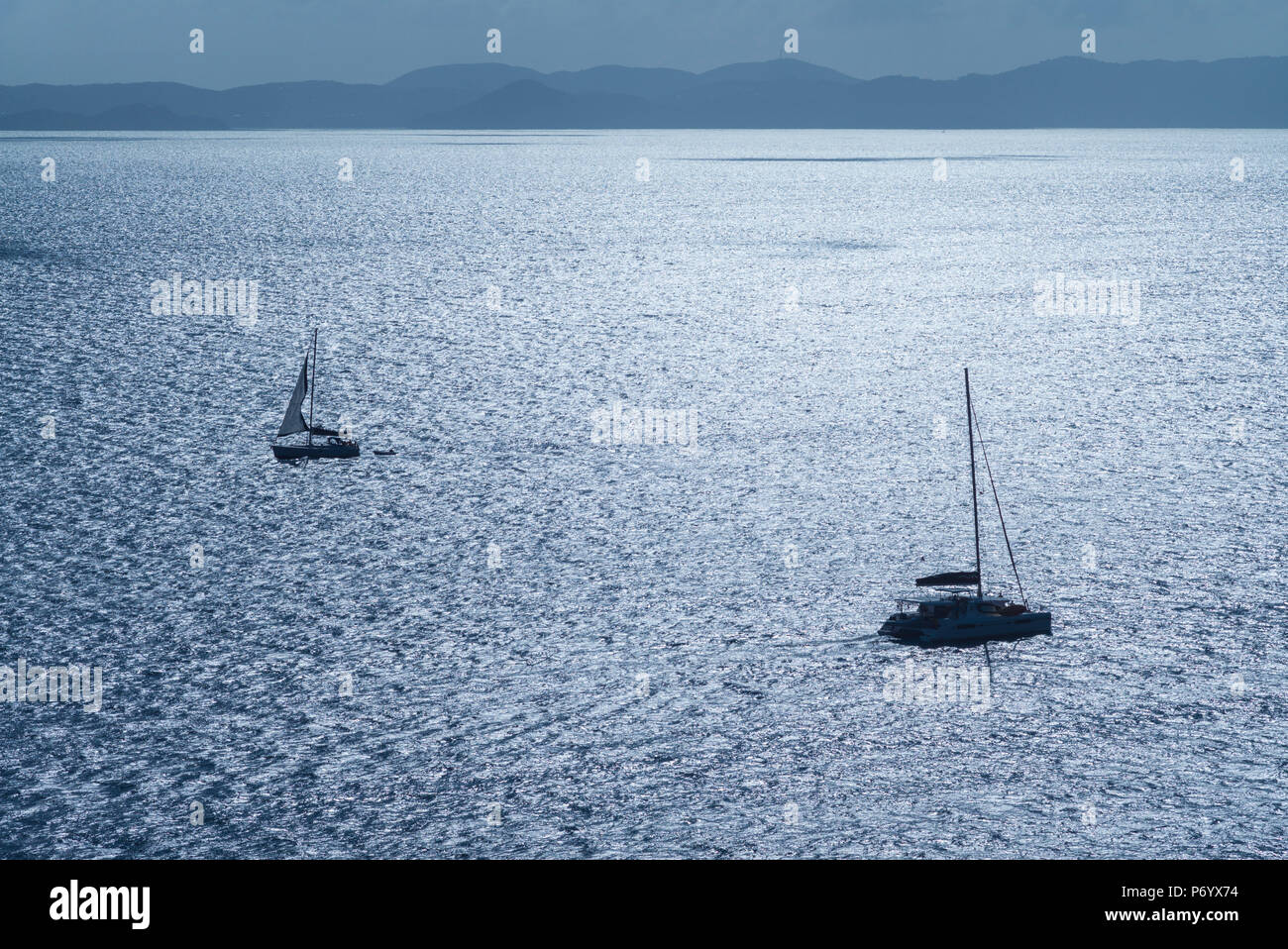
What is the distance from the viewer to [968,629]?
174 feet

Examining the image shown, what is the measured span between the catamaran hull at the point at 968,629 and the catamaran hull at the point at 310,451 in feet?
134

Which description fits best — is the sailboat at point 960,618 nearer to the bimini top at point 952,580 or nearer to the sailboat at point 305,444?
the bimini top at point 952,580

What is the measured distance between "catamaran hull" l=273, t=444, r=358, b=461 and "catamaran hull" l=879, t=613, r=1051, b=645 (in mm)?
40828

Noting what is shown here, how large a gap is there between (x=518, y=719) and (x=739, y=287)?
440 feet

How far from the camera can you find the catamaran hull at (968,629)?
52.0m

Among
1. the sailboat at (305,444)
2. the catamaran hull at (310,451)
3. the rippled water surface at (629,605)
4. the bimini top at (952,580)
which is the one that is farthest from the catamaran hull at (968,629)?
the sailboat at (305,444)

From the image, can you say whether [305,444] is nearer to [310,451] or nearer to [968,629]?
[310,451]

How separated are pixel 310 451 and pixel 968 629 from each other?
43.4 meters

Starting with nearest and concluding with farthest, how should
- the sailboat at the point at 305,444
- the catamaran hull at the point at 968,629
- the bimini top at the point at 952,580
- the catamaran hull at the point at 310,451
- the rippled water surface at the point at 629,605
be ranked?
the rippled water surface at the point at 629,605
the catamaran hull at the point at 968,629
the bimini top at the point at 952,580
the catamaran hull at the point at 310,451
the sailboat at the point at 305,444

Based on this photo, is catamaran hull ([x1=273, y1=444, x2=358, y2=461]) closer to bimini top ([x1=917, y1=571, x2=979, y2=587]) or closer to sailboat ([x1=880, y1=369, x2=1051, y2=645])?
sailboat ([x1=880, y1=369, x2=1051, y2=645])

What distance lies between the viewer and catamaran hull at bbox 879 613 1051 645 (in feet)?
171

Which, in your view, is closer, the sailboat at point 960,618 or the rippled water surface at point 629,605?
the rippled water surface at point 629,605

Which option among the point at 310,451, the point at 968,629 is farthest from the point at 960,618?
the point at 310,451
